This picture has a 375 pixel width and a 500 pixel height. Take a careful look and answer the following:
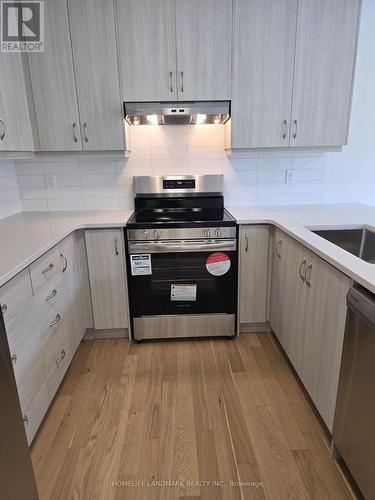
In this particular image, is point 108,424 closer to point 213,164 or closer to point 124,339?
point 124,339

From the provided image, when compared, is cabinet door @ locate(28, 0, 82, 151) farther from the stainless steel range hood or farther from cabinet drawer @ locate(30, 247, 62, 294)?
cabinet drawer @ locate(30, 247, 62, 294)

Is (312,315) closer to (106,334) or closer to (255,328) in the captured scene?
(255,328)

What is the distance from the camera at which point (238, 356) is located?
220 cm

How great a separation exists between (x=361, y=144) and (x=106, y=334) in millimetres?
2551

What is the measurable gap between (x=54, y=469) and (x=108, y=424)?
31 cm

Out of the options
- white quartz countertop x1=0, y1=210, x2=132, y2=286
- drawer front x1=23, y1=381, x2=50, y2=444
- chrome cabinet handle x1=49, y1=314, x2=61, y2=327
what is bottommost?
drawer front x1=23, y1=381, x2=50, y2=444

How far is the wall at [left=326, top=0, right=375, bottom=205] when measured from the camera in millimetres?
2403

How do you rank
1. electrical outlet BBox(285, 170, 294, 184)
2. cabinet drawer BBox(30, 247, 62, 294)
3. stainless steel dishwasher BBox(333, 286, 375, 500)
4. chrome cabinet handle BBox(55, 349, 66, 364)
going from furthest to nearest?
electrical outlet BBox(285, 170, 294, 184)
chrome cabinet handle BBox(55, 349, 66, 364)
cabinet drawer BBox(30, 247, 62, 294)
stainless steel dishwasher BBox(333, 286, 375, 500)

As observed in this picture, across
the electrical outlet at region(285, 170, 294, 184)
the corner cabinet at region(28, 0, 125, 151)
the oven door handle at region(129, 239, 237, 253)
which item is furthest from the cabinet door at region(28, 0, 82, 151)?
the electrical outlet at region(285, 170, 294, 184)

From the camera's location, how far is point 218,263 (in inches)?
87.2

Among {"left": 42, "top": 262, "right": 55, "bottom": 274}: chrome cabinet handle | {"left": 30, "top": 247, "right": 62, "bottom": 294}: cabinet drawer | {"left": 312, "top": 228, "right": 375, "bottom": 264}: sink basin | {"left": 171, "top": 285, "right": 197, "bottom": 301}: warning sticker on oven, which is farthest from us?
{"left": 171, "top": 285, "right": 197, "bottom": 301}: warning sticker on oven

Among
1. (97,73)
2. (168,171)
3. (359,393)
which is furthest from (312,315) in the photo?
(97,73)

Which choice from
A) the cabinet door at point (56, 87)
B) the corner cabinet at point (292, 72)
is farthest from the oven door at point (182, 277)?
the cabinet door at point (56, 87)

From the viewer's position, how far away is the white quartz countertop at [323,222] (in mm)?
1217
